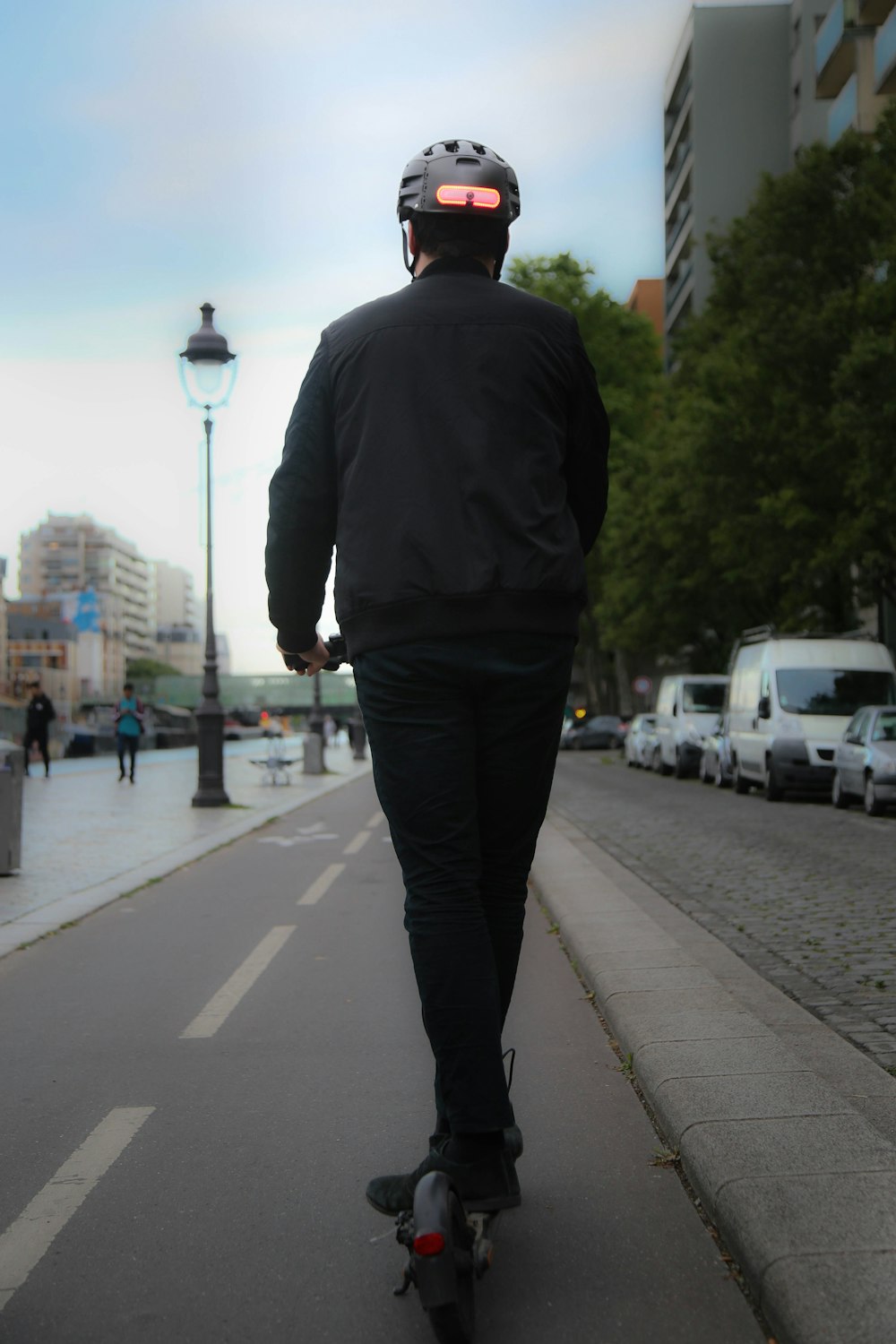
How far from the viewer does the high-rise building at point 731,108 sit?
193 ft

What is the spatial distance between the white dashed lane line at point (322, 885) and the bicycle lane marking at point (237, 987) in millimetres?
1282

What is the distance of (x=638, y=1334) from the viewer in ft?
8.92

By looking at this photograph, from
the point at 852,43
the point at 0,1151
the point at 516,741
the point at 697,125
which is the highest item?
the point at 697,125

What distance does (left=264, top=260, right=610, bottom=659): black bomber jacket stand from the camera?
2941mm

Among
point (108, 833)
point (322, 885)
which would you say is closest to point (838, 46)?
point (108, 833)

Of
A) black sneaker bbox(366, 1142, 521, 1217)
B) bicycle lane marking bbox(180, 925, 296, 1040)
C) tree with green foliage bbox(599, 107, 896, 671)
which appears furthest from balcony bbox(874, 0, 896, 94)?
black sneaker bbox(366, 1142, 521, 1217)

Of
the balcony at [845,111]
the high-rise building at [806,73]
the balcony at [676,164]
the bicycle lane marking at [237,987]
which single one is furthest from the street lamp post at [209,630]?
the balcony at [676,164]

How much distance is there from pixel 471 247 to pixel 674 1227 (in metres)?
2.15

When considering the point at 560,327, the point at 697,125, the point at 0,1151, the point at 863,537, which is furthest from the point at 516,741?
the point at 697,125

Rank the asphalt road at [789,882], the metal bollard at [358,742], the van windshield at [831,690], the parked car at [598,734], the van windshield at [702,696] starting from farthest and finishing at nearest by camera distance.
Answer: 1. the parked car at [598,734]
2. the metal bollard at [358,742]
3. the van windshield at [702,696]
4. the van windshield at [831,690]
5. the asphalt road at [789,882]

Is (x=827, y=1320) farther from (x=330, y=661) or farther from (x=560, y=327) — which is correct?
(x=560, y=327)

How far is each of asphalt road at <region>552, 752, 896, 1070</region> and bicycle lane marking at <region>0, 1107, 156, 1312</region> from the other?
7.63ft

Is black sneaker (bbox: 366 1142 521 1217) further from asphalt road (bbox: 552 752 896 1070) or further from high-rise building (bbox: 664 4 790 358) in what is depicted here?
high-rise building (bbox: 664 4 790 358)

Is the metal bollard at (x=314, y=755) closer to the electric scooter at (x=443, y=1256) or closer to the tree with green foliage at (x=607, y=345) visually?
the tree with green foliage at (x=607, y=345)
